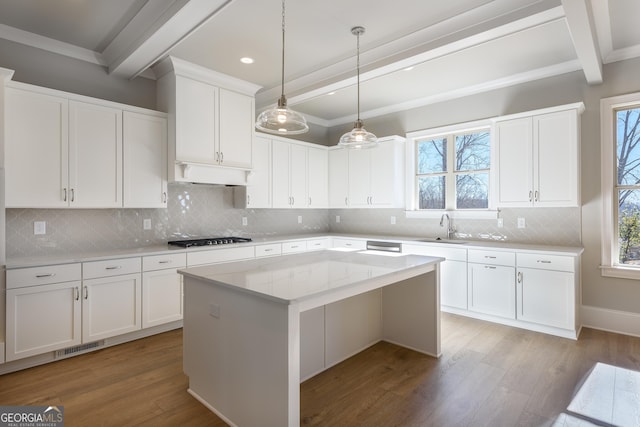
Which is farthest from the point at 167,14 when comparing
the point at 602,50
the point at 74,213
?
the point at 602,50

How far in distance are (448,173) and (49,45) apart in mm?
4732

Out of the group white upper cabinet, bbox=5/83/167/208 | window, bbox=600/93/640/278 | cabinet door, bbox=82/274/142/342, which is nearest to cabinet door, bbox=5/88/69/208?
white upper cabinet, bbox=5/83/167/208

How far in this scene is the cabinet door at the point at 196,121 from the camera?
3.68 metres

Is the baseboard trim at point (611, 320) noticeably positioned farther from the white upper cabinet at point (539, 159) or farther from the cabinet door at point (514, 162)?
the cabinet door at point (514, 162)

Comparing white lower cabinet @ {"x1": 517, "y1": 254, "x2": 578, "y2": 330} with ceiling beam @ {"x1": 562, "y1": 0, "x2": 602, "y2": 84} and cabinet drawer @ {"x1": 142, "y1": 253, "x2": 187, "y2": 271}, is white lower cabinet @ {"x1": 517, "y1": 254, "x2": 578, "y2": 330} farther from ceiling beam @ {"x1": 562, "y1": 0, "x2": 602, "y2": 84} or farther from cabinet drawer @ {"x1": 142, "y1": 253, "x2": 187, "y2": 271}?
cabinet drawer @ {"x1": 142, "y1": 253, "x2": 187, "y2": 271}

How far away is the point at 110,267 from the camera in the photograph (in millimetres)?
3135

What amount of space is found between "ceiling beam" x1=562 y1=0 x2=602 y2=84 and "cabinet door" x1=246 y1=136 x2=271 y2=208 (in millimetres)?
3428

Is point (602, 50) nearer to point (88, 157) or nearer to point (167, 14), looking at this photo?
point (167, 14)

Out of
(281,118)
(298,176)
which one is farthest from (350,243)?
(281,118)

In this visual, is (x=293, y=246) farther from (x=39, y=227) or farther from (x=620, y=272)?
(x=620, y=272)

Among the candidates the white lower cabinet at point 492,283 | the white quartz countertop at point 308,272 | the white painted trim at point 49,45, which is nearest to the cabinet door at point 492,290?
the white lower cabinet at point 492,283

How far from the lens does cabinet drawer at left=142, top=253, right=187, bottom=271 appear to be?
3379 millimetres

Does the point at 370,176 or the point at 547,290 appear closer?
the point at 547,290

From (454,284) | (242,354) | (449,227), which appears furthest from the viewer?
(449,227)
